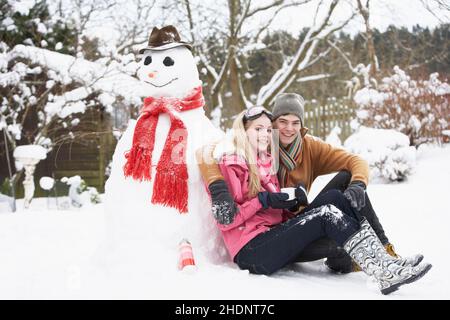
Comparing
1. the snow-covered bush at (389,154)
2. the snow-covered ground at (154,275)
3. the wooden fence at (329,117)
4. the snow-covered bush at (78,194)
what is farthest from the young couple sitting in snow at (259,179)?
the wooden fence at (329,117)

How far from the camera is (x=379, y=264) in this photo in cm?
220

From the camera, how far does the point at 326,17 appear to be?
9.22 metres

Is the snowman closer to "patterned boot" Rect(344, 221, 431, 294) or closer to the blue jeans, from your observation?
the blue jeans

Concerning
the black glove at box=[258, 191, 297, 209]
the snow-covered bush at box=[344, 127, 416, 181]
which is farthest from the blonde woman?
the snow-covered bush at box=[344, 127, 416, 181]

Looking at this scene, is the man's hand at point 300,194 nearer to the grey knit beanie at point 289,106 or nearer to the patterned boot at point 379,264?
the patterned boot at point 379,264

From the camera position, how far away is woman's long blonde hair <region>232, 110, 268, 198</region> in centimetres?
261

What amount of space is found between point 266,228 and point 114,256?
913 mm

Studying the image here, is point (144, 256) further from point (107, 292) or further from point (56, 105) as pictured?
point (56, 105)

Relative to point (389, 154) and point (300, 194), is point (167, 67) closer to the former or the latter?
point (300, 194)

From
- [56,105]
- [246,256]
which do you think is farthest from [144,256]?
[56,105]

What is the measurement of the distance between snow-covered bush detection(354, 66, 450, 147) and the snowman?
5.27 metres

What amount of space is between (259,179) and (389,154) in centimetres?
436

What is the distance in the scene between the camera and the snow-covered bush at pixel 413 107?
7398 mm

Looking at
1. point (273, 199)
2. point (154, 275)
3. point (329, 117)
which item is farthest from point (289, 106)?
point (329, 117)
